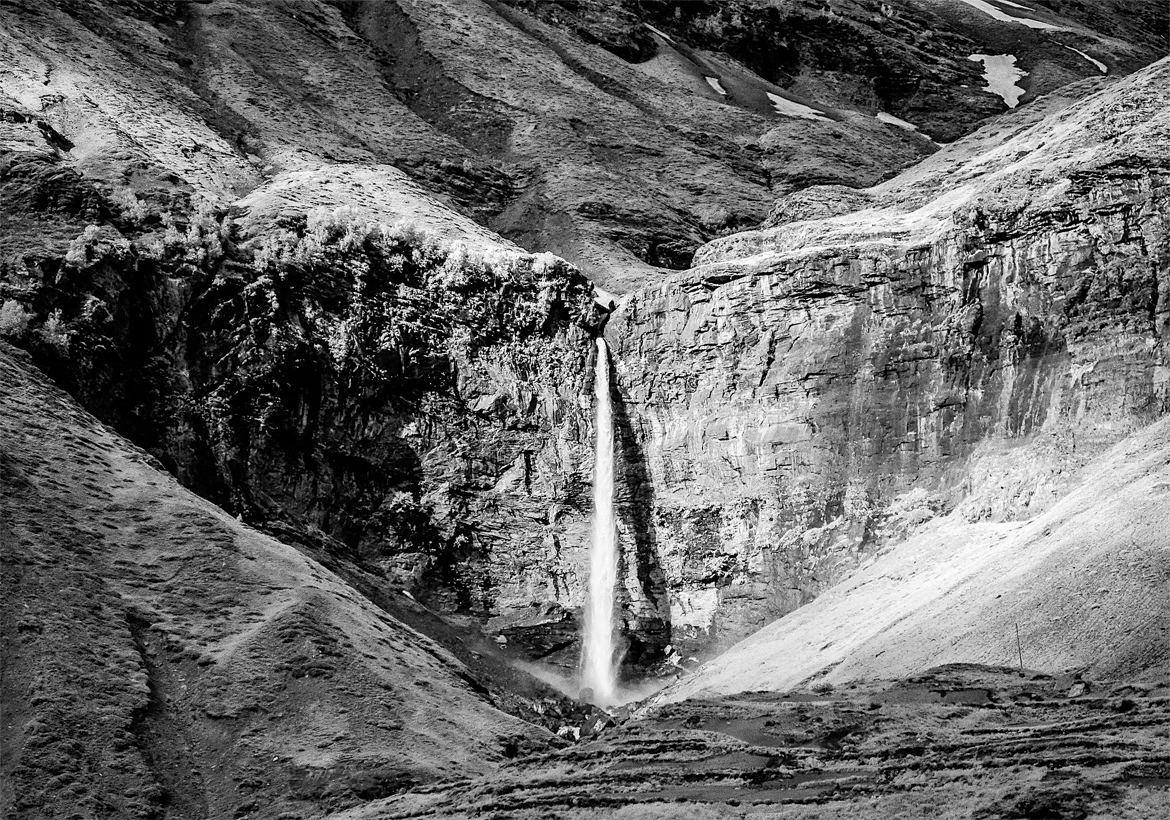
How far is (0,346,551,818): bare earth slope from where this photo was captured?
36.7 m

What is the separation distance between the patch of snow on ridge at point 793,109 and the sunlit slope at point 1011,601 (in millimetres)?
68280

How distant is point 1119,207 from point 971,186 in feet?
41.5

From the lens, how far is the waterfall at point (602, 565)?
6122cm

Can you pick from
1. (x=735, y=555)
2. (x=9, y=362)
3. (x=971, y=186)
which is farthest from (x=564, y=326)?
(x=9, y=362)

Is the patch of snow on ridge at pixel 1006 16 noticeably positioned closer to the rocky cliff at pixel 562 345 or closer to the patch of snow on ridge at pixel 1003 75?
the patch of snow on ridge at pixel 1003 75

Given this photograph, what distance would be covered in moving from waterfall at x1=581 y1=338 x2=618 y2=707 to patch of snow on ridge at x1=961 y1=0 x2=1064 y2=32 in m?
90.4

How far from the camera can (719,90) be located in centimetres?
12025

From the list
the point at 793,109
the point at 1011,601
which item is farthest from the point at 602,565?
the point at 793,109

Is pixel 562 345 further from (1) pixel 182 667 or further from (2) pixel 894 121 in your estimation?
(2) pixel 894 121

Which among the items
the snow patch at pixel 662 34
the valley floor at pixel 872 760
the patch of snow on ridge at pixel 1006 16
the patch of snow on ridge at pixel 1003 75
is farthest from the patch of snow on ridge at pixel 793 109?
the valley floor at pixel 872 760

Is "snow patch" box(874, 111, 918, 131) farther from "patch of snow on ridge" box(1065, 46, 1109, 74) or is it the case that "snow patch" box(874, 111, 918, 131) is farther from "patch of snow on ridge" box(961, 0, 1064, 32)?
"patch of snow on ridge" box(961, 0, 1064, 32)

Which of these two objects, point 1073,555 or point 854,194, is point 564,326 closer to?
point 854,194

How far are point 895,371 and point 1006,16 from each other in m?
99.0

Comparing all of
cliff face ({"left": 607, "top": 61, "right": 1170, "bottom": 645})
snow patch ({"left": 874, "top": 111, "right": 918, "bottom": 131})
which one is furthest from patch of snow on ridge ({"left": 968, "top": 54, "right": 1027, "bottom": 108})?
cliff face ({"left": 607, "top": 61, "right": 1170, "bottom": 645})
